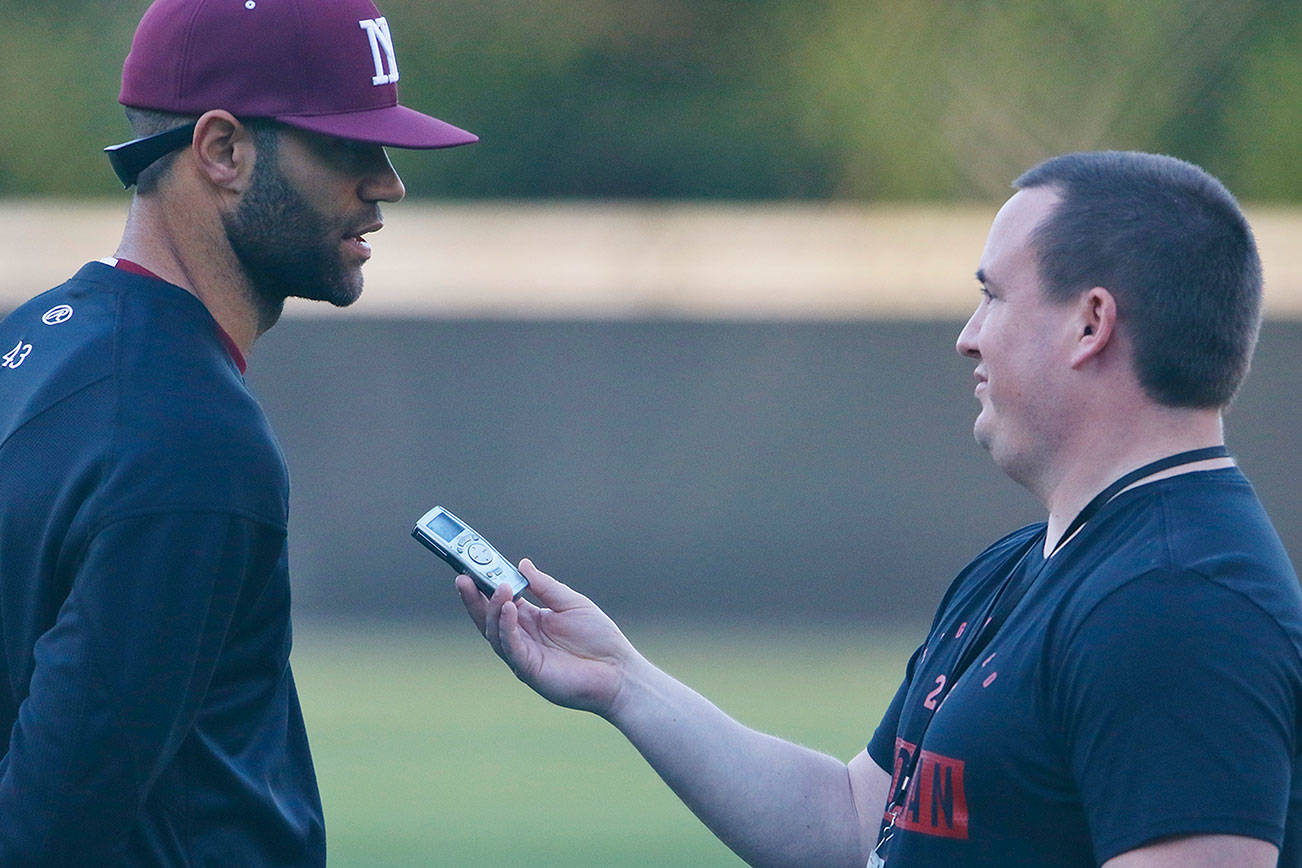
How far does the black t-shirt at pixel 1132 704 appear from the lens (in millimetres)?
2088

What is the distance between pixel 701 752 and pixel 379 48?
1.40 metres

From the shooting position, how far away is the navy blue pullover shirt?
7.21ft

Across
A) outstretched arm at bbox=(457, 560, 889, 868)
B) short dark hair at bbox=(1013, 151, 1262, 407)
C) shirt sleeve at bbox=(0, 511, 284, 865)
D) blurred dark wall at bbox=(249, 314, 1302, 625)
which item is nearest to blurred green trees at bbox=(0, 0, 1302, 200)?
blurred dark wall at bbox=(249, 314, 1302, 625)

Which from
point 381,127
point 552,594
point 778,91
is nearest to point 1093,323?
point 381,127

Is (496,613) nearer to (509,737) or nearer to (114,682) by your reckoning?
(114,682)

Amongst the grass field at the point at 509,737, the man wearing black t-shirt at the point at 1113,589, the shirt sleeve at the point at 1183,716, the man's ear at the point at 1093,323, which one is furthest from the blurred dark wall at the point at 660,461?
the shirt sleeve at the point at 1183,716

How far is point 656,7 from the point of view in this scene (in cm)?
1445

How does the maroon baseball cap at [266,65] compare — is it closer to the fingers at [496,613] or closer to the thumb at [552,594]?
the fingers at [496,613]

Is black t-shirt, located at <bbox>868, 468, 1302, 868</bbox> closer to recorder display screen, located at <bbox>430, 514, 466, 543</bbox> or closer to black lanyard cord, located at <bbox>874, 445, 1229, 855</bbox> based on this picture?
black lanyard cord, located at <bbox>874, 445, 1229, 855</bbox>

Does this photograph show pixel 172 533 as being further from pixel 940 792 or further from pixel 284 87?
pixel 940 792

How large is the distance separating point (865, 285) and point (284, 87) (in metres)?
10.3

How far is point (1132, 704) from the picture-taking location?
6.99ft

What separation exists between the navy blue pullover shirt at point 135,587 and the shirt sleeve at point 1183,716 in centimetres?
114

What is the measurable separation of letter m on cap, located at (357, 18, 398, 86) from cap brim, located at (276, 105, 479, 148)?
0.05 meters
